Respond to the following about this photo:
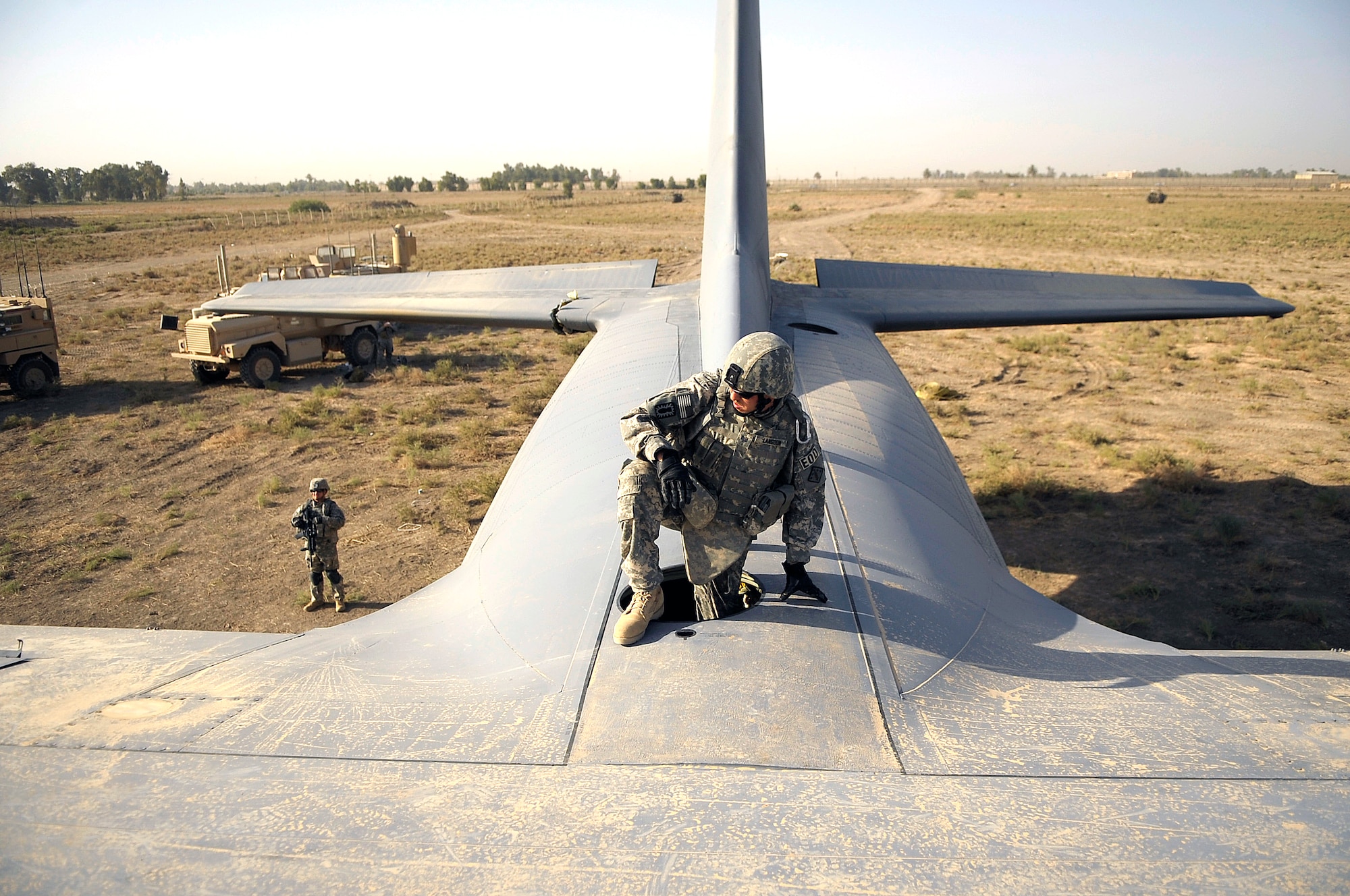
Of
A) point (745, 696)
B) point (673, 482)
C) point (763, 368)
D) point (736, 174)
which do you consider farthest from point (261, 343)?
point (745, 696)

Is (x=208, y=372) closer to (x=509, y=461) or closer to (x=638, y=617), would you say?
(x=509, y=461)

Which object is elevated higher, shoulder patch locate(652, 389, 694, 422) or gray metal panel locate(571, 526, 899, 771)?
shoulder patch locate(652, 389, 694, 422)

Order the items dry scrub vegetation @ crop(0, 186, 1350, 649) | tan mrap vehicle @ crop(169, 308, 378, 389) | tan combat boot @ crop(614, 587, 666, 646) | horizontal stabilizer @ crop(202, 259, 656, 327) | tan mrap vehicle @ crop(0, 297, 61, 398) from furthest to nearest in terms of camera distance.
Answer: tan mrap vehicle @ crop(169, 308, 378, 389)
tan mrap vehicle @ crop(0, 297, 61, 398)
horizontal stabilizer @ crop(202, 259, 656, 327)
dry scrub vegetation @ crop(0, 186, 1350, 649)
tan combat boot @ crop(614, 587, 666, 646)

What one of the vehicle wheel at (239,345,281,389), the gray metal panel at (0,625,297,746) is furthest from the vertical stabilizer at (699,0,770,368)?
the vehicle wheel at (239,345,281,389)

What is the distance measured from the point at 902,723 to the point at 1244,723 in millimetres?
1385

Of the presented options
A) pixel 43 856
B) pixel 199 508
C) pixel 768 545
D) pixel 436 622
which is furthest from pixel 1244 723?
pixel 199 508

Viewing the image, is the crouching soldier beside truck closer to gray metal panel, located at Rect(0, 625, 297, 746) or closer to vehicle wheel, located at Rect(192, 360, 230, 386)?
gray metal panel, located at Rect(0, 625, 297, 746)

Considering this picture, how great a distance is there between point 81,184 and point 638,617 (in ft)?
444

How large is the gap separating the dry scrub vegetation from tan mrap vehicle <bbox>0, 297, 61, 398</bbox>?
54cm

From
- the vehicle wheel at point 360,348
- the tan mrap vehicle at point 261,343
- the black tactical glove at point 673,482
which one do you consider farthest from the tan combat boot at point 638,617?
the vehicle wheel at point 360,348

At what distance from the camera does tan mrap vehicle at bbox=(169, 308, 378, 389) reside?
1866 centimetres

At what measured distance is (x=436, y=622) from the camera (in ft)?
16.2

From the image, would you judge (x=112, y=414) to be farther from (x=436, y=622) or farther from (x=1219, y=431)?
(x=1219, y=431)

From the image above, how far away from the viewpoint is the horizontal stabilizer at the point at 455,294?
1129 centimetres
